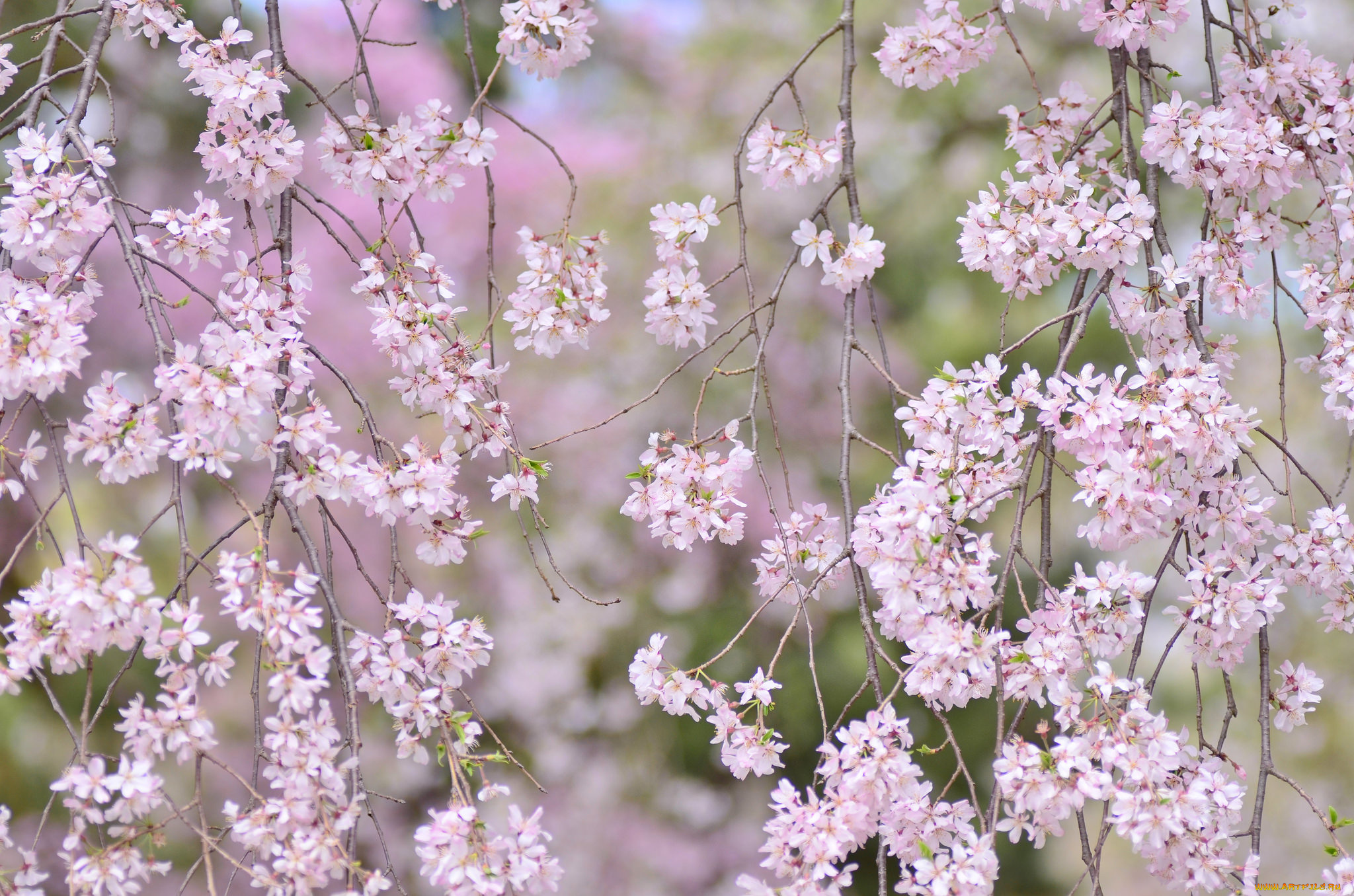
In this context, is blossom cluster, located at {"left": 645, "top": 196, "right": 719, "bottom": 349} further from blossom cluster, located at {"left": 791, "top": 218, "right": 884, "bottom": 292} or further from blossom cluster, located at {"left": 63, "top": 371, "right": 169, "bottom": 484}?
blossom cluster, located at {"left": 63, "top": 371, "right": 169, "bottom": 484}

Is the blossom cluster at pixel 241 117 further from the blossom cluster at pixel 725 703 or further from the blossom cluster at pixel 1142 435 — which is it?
the blossom cluster at pixel 1142 435

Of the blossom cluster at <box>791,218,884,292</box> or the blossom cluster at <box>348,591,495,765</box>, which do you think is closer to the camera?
the blossom cluster at <box>348,591,495,765</box>

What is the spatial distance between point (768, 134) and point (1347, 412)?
0.74 meters

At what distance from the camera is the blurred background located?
13.2 feet

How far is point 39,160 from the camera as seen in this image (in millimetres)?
1037

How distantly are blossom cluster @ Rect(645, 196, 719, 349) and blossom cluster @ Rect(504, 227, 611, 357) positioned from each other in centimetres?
7

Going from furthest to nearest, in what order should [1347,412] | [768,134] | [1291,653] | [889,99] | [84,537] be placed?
[1291,653] < [889,99] < [768,134] < [1347,412] < [84,537]

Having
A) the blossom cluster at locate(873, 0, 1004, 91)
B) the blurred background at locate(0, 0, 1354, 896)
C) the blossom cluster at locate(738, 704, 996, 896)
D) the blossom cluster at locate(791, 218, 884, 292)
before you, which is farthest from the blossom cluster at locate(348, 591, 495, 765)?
the blurred background at locate(0, 0, 1354, 896)

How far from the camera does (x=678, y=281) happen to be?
1.35 m

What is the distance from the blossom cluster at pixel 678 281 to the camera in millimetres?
1332

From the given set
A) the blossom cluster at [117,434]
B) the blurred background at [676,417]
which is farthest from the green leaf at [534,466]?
the blurred background at [676,417]

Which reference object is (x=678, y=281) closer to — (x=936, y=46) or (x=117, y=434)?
(x=936, y=46)

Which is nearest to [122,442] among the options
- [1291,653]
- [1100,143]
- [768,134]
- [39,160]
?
[39,160]

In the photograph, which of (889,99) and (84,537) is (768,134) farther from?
(889,99)
